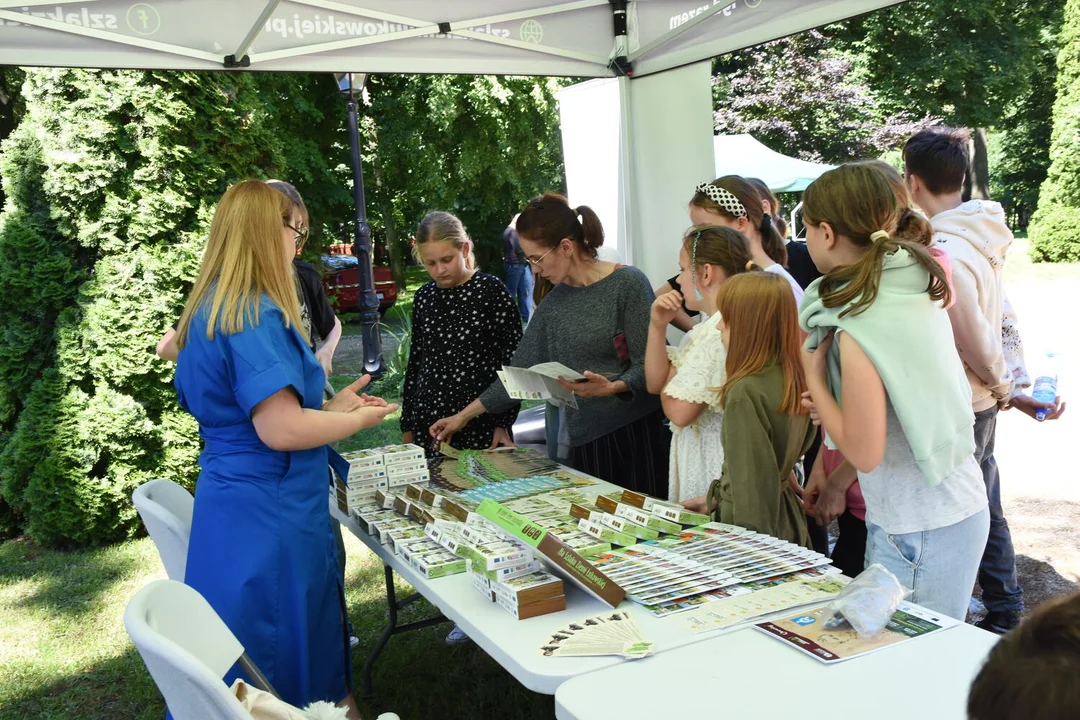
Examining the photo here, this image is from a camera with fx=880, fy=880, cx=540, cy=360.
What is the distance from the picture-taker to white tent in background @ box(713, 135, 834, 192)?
1418 centimetres

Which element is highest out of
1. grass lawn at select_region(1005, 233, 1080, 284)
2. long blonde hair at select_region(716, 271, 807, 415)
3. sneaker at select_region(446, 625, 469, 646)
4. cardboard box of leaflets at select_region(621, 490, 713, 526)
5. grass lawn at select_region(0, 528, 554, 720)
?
long blonde hair at select_region(716, 271, 807, 415)

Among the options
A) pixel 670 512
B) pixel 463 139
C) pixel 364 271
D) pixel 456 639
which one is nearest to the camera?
pixel 670 512

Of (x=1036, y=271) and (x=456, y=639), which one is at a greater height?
(x=1036, y=271)

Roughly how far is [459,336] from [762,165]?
12081 mm

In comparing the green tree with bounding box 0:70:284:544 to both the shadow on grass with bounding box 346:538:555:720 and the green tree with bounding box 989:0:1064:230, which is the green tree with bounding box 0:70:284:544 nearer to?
the shadow on grass with bounding box 346:538:555:720

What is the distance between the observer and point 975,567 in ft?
6.37

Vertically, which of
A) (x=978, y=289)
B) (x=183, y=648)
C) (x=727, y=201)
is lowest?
(x=183, y=648)

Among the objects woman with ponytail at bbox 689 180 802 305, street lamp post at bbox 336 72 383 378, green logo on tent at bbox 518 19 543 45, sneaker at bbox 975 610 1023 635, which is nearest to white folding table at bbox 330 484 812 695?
woman with ponytail at bbox 689 180 802 305

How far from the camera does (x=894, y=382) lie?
1749mm

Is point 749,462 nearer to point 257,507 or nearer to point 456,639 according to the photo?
point 257,507

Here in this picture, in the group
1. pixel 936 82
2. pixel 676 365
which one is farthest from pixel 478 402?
pixel 936 82

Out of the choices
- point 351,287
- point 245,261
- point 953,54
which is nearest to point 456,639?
point 245,261

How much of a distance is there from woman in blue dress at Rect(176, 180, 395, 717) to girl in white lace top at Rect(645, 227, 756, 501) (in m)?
0.93

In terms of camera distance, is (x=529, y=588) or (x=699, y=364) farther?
(x=699, y=364)
